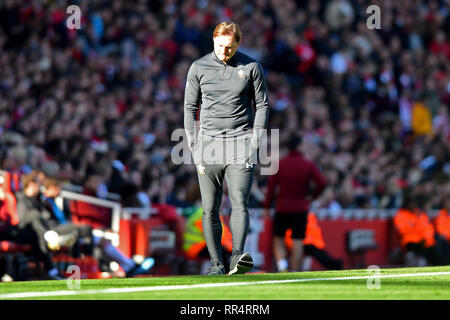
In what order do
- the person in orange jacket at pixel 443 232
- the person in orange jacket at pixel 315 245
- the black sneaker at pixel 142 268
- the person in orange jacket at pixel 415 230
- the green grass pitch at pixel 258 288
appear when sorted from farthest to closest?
the person in orange jacket at pixel 443 232 < the person in orange jacket at pixel 415 230 < the person in orange jacket at pixel 315 245 < the black sneaker at pixel 142 268 < the green grass pitch at pixel 258 288

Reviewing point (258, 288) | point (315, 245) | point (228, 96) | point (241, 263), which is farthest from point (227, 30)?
point (315, 245)

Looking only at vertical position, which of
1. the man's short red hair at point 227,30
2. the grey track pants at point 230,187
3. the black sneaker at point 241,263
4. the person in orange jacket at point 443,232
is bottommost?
the person in orange jacket at point 443,232

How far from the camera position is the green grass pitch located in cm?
673

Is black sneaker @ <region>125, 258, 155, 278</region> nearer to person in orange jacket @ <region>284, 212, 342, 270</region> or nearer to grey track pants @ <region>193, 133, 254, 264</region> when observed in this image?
person in orange jacket @ <region>284, 212, 342, 270</region>

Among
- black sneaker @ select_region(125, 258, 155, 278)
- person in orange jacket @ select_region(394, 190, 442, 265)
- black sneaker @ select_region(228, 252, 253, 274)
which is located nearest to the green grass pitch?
black sneaker @ select_region(228, 252, 253, 274)

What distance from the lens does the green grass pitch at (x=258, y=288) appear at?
6.73 meters

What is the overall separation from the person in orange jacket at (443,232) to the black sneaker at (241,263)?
1054cm

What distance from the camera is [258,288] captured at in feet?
23.7

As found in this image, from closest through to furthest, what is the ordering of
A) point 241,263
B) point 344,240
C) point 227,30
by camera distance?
point 227,30 → point 241,263 → point 344,240

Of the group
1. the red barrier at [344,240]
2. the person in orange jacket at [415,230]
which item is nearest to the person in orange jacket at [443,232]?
the person in orange jacket at [415,230]

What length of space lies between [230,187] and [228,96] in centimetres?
75

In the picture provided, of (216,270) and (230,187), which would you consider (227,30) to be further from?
(216,270)

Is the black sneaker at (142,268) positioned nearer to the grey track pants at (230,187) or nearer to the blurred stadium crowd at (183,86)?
the blurred stadium crowd at (183,86)

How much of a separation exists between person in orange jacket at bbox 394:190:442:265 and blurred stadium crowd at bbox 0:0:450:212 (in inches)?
22.5
